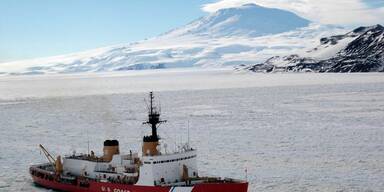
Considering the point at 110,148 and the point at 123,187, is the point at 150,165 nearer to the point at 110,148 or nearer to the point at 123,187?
the point at 123,187

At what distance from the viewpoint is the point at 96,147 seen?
54.6 meters

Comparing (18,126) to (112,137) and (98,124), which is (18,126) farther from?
(112,137)

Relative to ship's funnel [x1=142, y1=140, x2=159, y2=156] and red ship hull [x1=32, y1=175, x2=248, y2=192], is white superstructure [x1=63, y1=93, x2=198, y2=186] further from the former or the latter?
red ship hull [x1=32, y1=175, x2=248, y2=192]

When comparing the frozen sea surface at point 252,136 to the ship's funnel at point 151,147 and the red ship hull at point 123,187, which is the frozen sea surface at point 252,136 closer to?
the red ship hull at point 123,187

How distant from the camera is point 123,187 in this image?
113ft

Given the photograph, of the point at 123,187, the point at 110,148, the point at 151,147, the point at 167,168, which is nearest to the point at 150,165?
the point at 167,168

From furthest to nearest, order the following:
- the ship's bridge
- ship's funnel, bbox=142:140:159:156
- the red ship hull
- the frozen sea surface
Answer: the frozen sea surface → ship's funnel, bbox=142:140:159:156 → the ship's bridge → the red ship hull

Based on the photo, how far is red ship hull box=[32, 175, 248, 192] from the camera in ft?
104

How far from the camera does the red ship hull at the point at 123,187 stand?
104 feet

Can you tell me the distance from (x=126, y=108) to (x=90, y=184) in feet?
196

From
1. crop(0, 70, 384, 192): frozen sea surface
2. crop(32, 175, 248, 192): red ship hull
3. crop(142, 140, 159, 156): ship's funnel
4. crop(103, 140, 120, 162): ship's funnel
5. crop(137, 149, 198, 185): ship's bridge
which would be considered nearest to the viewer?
crop(32, 175, 248, 192): red ship hull

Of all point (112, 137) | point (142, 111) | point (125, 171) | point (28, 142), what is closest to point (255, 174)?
point (125, 171)

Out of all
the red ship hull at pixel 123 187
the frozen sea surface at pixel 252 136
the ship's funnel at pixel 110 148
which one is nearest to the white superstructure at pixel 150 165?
the ship's funnel at pixel 110 148

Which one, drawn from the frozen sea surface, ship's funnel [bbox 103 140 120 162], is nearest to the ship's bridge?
the frozen sea surface
